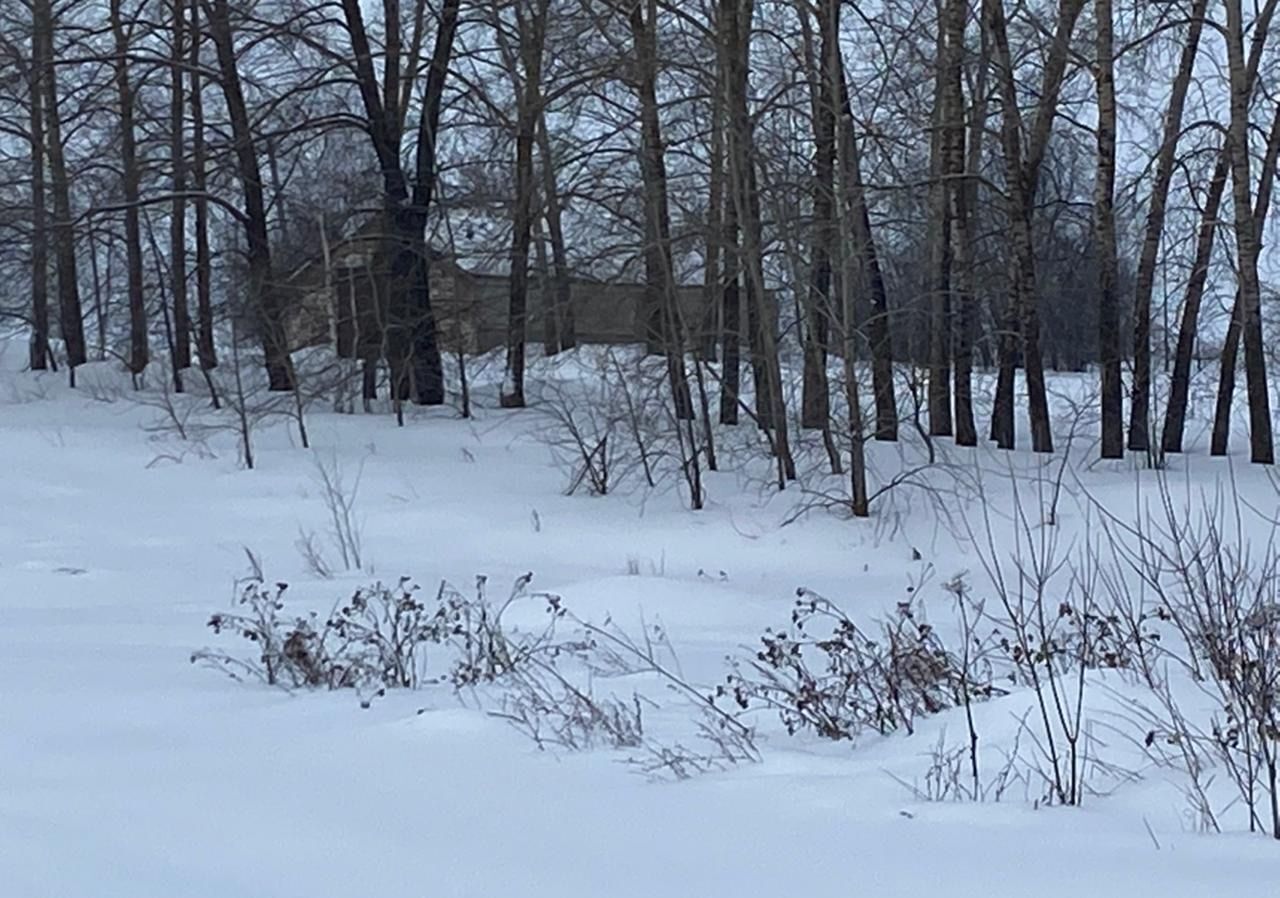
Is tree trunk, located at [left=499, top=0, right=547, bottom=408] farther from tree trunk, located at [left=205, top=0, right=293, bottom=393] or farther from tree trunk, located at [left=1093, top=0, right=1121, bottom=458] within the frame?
tree trunk, located at [left=1093, top=0, right=1121, bottom=458]

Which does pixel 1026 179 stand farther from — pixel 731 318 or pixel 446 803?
pixel 446 803

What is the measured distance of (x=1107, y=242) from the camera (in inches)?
749

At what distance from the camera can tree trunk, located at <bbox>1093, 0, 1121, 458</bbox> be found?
18.3 metres

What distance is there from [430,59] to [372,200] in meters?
2.36

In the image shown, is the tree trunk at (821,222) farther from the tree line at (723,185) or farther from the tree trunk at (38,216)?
the tree trunk at (38,216)

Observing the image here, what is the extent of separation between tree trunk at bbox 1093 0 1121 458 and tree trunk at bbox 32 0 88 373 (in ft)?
47.1

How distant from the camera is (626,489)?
55.0ft

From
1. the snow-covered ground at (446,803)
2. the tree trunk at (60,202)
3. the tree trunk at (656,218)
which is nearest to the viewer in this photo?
the snow-covered ground at (446,803)

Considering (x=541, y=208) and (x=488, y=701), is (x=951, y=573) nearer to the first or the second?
(x=488, y=701)

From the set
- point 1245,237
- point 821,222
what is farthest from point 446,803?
point 1245,237

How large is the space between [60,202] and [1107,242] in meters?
17.0

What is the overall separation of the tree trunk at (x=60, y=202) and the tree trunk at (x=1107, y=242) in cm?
1436

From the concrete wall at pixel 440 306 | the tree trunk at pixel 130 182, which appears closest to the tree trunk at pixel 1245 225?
the concrete wall at pixel 440 306

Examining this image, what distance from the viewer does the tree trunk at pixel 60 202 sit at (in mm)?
22781
